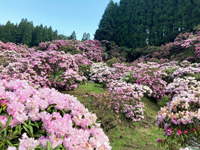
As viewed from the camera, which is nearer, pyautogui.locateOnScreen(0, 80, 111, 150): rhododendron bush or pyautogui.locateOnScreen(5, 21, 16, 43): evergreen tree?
pyautogui.locateOnScreen(0, 80, 111, 150): rhododendron bush

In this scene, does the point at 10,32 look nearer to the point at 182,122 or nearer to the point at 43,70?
the point at 43,70

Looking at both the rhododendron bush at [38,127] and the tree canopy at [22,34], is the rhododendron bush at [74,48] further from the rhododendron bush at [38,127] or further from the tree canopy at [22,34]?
the tree canopy at [22,34]

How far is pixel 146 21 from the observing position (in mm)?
26797

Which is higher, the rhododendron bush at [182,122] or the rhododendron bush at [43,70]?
the rhododendron bush at [43,70]

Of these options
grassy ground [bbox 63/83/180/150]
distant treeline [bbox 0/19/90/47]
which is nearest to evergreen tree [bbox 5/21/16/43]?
distant treeline [bbox 0/19/90/47]

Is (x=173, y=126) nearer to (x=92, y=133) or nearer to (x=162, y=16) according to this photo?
(x=92, y=133)

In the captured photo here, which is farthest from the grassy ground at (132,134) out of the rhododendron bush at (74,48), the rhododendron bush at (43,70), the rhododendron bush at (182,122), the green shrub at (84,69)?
the rhododendron bush at (74,48)

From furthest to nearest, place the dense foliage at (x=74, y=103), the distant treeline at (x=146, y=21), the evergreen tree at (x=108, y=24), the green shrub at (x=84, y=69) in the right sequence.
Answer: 1. the evergreen tree at (x=108, y=24)
2. the distant treeline at (x=146, y=21)
3. the green shrub at (x=84, y=69)
4. the dense foliage at (x=74, y=103)

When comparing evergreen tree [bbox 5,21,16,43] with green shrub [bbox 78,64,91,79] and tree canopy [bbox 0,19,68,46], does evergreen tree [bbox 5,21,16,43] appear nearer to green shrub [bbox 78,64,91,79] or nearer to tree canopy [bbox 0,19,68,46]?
tree canopy [bbox 0,19,68,46]

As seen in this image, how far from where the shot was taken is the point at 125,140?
4570 millimetres

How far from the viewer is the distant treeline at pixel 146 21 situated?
71.5 feet

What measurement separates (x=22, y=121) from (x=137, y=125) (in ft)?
17.4

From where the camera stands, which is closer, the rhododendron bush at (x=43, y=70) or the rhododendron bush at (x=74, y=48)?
the rhododendron bush at (x=43, y=70)

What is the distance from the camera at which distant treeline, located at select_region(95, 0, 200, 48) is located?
21781 millimetres
